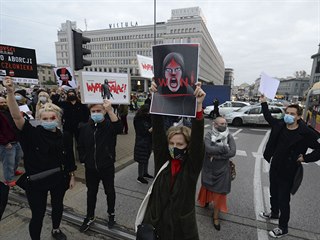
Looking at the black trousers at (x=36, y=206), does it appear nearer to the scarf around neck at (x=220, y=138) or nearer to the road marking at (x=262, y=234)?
the scarf around neck at (x=220, y=138)

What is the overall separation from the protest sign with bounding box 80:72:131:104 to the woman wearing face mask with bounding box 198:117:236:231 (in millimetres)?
1688

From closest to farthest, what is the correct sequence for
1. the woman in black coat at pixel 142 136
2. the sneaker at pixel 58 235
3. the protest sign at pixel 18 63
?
the sneaker at pixel 58 235, the protest sign at pixel 18 63, the woman in black coat at pixel 142 136

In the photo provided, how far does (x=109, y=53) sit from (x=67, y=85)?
84.4 m

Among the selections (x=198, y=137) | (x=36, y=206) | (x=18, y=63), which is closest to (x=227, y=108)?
(x=18, y=63)

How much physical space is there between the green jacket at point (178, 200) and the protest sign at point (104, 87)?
1966mm

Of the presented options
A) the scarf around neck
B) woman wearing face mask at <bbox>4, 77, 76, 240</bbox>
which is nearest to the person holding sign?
the scarf around neck

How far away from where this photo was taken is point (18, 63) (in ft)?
13.4

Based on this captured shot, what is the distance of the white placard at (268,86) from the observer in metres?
3.37

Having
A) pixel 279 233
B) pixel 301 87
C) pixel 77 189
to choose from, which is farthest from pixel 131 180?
pixel 301 87

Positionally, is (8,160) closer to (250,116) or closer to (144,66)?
(144,66)

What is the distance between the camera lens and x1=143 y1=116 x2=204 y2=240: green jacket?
5.75 feet

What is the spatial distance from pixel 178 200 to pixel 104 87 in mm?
2225

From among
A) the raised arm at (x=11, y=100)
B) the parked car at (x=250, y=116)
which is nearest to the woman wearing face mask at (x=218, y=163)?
the raised arm at (x=11, y=100)

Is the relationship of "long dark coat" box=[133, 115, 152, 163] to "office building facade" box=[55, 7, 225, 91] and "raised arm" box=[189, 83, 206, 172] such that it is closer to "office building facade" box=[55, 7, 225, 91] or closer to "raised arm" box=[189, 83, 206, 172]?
"raised arm" box=[189, 83, 206, 172]
